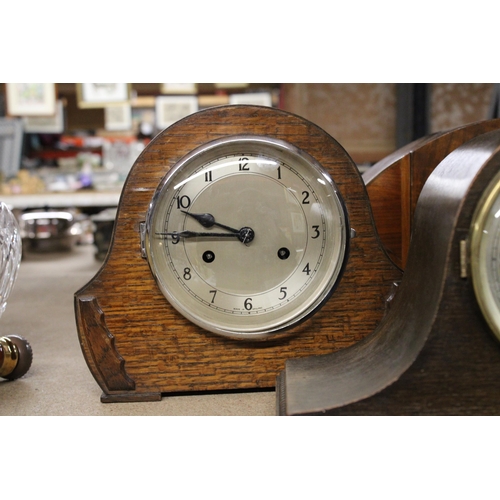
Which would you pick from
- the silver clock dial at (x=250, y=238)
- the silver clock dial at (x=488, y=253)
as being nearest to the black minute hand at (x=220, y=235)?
the silver clock dial at (x=250, y=238)

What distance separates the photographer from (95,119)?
5609mm

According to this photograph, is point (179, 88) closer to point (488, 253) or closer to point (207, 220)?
point (207, 220)

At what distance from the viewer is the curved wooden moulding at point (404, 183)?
1.22m

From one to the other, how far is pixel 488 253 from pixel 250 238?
417mm

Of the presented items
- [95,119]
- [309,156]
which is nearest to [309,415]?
[309,156]

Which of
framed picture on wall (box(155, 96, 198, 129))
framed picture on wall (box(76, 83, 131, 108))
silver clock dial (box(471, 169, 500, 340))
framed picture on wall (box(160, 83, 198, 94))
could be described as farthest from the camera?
framed picture on wall (box(160, 83, 198, 94))

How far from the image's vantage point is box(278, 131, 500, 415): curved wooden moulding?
86cm

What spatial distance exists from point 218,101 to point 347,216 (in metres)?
4.27

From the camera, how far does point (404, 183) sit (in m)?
1.25

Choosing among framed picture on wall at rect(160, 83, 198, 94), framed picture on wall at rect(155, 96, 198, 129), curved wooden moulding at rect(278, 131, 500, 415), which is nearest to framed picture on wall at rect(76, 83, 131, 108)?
framed picture on wall at rect(155, 96, 198, 129)

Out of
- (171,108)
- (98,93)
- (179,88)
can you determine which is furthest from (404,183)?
(179,88)

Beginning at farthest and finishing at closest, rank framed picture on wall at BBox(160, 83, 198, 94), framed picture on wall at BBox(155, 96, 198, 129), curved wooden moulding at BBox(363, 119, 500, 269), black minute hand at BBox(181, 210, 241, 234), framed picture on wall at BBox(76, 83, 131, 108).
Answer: framed picture on wall at BBox(160, 83, 198, 94) < framed picture on wall at BBox(155, 96, 198, 129) < framed picture on wall at BBox(76, 83, 131, 108) < curved wooden moulding at BBox(363, 119, 500, 269) < black minute hand at BBox(181, 210, 241, 234)

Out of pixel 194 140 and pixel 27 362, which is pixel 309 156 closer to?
pixel 194 140

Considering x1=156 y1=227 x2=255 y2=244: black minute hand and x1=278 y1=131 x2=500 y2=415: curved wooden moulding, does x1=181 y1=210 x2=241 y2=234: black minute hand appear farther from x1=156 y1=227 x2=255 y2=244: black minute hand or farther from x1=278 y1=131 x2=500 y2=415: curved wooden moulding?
x1=278 y1=131 x2=500 y2=415: curved wooden moulding
